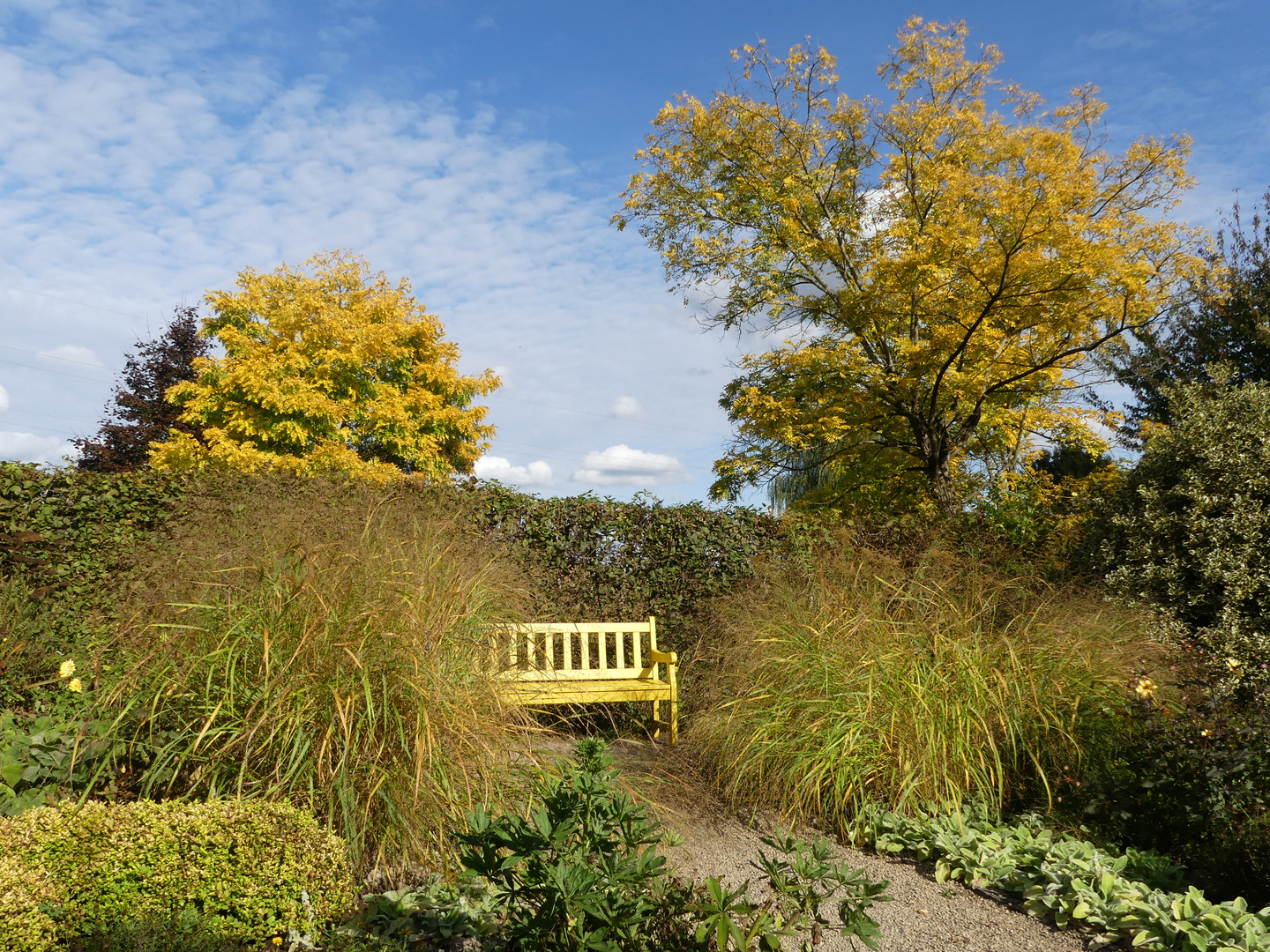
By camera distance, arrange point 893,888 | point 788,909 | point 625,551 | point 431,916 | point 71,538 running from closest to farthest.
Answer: point 788,909 → point 431,916 → point 893,888 → point 71,538 → point 625,551

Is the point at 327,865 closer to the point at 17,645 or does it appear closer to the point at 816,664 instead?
the point at 816,664

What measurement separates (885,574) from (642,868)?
→ 363cm

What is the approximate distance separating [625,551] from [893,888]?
3829 mm

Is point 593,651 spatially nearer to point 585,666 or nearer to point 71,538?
point 585,666

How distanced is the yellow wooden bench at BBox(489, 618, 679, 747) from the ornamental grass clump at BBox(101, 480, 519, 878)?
24 cm

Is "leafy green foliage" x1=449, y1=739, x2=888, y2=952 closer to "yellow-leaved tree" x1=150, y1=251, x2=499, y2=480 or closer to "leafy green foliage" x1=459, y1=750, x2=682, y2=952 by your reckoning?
"leafy green foliage" x1=459, y1=750, x2=682, y2=952

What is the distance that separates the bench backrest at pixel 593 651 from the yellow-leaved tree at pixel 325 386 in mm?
8284

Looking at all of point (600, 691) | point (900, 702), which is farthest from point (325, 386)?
point (900, 702)

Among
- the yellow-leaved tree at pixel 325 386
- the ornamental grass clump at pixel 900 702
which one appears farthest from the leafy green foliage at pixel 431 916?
the yellow-leaved tree at pixel 325 386

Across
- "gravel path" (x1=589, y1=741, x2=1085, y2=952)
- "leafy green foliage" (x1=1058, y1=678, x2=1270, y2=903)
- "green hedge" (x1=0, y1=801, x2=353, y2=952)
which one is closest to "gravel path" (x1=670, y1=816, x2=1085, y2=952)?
"gravel path" (x1=589, y1=741, x2=1085, y2=952)

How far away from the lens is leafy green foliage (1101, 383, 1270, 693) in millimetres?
5836

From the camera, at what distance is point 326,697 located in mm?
2805

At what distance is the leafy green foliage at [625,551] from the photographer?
254 inches

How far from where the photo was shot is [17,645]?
4.31 meters
